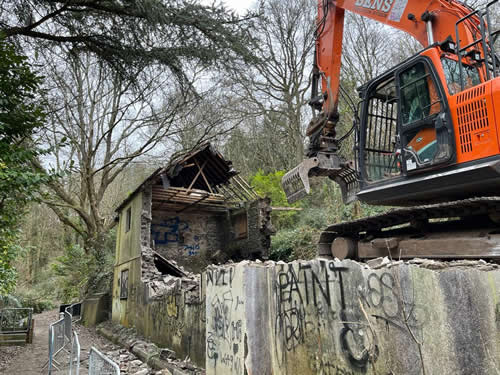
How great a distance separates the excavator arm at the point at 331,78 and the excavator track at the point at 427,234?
1351 mm

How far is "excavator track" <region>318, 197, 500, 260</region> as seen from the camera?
4164 millimetres

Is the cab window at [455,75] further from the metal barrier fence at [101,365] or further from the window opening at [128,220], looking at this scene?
the window opening at [128,220]

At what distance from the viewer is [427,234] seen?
A: 5113mm

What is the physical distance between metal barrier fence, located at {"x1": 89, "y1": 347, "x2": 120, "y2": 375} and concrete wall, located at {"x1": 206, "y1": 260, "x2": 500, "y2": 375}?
1.71 meters

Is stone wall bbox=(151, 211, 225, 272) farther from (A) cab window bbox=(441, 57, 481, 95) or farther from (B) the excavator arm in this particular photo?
(A) cab window bbox=(441, 57, 481, 95)

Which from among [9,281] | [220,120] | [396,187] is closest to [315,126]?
[396,187]

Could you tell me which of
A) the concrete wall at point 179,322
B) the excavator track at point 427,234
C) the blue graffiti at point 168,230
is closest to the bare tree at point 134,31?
the excavator track at point 427,234

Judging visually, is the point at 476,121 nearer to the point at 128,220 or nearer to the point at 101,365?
the point at 101,365

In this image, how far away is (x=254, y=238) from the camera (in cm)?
1527

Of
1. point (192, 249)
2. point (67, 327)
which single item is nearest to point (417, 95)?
point (67, 327)

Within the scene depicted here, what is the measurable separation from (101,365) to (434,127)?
477cm

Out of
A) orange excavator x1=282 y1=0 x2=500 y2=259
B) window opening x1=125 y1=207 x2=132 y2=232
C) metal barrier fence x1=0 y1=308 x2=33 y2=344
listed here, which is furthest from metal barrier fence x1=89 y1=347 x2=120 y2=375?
window opening x1=125 y1=207 x2=132 y2=232

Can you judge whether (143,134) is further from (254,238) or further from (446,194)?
(446,194)

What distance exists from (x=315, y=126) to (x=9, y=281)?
12.3 m
